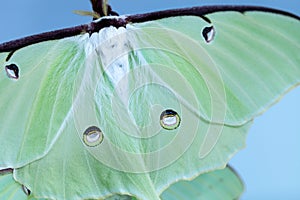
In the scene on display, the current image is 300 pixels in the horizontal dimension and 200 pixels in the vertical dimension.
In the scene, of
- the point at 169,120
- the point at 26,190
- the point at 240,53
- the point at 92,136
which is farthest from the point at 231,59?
the point at 26,190

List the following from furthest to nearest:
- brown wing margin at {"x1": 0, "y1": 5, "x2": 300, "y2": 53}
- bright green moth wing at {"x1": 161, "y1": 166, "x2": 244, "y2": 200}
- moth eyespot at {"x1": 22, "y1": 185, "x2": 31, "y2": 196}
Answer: bright green moth wing at {"x1": 161, "y1": 166, "x2": 244, "y2": 200}
moth eyespot at {"x1": 22, "y1": 185, "x2": 31, "y2": 196}
brown wing margin at {"x1": 0, "y1": 5, "x2": 300, "y2": 53}

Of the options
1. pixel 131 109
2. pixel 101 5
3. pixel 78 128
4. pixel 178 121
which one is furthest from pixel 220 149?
pixel 101 5

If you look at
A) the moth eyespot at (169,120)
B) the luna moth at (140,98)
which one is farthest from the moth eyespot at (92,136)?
the moth eyespot at (169,120)

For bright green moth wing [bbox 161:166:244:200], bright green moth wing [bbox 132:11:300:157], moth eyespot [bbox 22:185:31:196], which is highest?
bright green moth wing [bbox 132:11:300:157]

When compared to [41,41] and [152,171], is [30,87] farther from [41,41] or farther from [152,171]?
[152,171]

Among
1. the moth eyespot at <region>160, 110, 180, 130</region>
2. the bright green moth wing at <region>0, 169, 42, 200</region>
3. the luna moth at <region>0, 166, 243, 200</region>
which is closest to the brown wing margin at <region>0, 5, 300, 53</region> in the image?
the moth eyespot at <region>160, 110, 180, 130</region>

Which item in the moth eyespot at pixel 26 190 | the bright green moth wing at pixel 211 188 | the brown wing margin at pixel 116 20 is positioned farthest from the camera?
the bright green moth wing at pixel 211 188

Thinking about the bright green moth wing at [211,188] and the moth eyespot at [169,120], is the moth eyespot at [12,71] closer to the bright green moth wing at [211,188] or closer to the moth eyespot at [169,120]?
the moth eyespot at [169,120]

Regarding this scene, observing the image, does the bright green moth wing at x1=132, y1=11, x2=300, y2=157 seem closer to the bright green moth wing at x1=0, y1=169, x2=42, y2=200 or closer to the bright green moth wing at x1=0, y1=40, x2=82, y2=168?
the bright green moth wing at x1=0, y1=40, x2=82, y2=168

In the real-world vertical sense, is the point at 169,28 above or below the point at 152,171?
above
